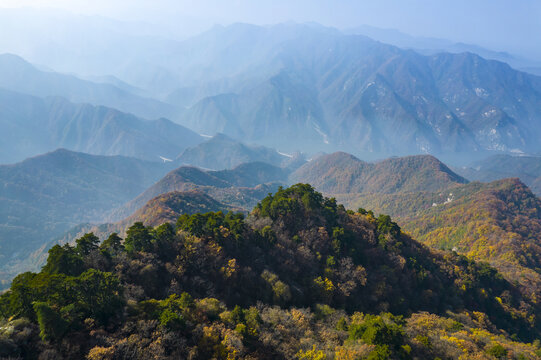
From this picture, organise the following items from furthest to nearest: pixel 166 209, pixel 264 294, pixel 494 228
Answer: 1. pixel 166 209
2. pixel 494 228
3. pixel 264 294

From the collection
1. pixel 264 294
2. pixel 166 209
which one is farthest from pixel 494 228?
pixel 166 209

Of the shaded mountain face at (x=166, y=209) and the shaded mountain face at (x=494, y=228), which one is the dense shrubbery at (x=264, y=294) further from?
the shaded mountain face at (x=166, y=209)

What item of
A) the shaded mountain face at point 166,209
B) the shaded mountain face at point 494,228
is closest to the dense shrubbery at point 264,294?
the shaded mountain face at point 494,228

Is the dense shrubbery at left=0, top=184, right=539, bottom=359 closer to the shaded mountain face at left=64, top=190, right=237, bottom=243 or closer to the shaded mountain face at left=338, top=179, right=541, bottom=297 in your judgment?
the shaded mountain face at left=338, top=179, right=541, bottom=297

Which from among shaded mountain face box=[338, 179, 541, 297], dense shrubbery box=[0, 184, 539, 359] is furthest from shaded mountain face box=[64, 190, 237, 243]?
shaded mountain face box=[338, 179, 541, 297]

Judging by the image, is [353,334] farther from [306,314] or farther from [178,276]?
[178,276]

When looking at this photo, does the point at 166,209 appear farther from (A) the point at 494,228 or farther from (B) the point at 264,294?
(A) the point at 494,228

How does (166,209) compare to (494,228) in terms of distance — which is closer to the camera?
(494,228)
